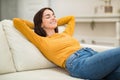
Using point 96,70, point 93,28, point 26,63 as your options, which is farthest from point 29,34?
point 93,28

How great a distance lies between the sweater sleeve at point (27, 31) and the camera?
1790 millimetres

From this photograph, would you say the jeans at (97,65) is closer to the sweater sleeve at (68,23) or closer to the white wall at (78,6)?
the sweater sleeve at (68,23)

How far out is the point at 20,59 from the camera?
1.75 meters

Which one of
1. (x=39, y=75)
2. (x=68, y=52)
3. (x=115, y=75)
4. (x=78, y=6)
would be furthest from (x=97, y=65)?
(x=78, y=6)

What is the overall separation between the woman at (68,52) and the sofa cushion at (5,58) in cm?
17

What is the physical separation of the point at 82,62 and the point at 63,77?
173 mm

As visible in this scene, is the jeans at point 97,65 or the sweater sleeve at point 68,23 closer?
the jeans at point 97,65

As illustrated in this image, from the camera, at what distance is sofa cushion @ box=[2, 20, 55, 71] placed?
1748 millimetres

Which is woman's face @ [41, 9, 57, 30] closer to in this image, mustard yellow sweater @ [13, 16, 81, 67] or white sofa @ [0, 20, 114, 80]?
mustard yellow sweater @ [13, 16, 81, 67]

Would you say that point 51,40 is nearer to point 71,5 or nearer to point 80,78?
point 80,78

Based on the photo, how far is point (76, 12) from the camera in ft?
13.1

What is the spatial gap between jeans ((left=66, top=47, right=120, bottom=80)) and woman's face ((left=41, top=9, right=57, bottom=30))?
40cm

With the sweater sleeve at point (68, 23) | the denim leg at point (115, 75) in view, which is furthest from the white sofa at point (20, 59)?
the sweater sleeve at point (68, 23)

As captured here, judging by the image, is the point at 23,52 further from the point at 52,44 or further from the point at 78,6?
the point at 78,6
